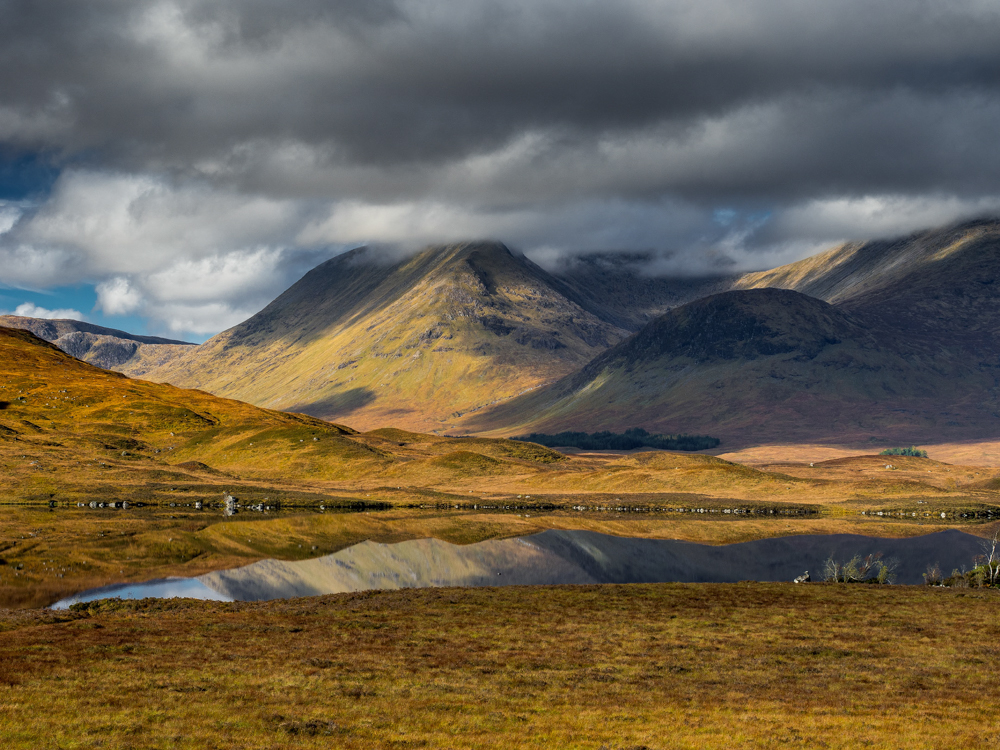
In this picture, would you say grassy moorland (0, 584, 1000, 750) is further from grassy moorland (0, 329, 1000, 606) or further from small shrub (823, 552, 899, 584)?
grassy moorland (0, 329, 1000, 606)

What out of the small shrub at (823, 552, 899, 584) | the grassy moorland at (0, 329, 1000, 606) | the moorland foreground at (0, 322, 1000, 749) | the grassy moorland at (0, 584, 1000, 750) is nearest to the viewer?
the grassy moorland at (0, 584, 1000, 750)

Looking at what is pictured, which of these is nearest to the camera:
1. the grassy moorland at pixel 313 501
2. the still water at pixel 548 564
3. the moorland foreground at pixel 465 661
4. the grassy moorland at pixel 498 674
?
the grassy moorland at pixel 498 674

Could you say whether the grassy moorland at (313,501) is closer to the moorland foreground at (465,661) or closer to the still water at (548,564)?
the moorland foreground at (465,661)

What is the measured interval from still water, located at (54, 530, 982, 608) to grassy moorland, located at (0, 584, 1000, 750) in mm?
10228

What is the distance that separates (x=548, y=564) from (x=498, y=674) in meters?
43.6

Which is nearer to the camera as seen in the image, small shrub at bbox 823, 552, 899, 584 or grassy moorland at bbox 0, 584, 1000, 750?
grassy moorland at bbox 0, 584, 1000, 750

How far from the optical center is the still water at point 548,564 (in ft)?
202

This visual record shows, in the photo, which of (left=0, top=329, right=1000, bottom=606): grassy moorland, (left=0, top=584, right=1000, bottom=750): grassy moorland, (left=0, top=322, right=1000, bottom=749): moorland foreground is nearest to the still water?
(left=0, top=329, right=1000, bottom=606): grassy moorland

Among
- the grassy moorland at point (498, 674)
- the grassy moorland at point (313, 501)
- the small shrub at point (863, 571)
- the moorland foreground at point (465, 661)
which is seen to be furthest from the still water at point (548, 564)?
the grassy moorland at point (498, 674)

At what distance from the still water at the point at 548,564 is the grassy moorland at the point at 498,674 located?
10228 millimetres

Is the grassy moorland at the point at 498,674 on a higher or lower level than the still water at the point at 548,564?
higher

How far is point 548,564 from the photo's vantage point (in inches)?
3036

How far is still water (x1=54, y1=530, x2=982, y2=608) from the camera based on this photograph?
61.5m

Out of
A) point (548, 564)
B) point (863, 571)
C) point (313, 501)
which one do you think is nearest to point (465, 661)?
point (548, 564)
